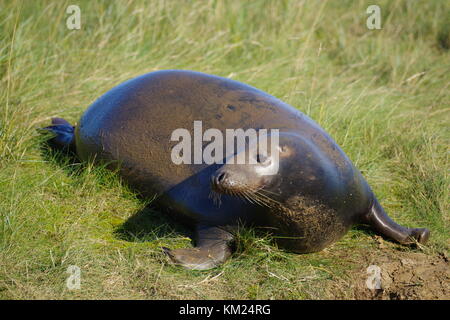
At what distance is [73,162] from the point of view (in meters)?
4.48

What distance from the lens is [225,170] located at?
309 centimetres

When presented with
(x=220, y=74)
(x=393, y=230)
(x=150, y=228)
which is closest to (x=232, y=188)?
(x=150, y=228)

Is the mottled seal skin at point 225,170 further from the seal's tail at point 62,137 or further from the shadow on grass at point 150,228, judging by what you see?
the seal's tail at point 62,137

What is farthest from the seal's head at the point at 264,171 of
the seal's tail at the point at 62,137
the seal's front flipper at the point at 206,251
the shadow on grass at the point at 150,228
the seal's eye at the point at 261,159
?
the seal's tail at the point at 62,137

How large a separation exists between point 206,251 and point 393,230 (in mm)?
1141

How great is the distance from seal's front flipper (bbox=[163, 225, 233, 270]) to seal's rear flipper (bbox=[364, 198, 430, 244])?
874mm

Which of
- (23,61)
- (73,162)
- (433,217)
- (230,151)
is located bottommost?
(433,217)

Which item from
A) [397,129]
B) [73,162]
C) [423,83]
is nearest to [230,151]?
[73,162]

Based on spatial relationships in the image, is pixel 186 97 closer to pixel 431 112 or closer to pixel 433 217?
pixel 433 217

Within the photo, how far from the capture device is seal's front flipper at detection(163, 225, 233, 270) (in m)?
A: 3.37

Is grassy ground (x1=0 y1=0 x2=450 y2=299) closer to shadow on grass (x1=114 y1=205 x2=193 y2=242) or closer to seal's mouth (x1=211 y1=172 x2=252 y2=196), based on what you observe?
shadow on grass (x1=114 y1=205 x2=193 y2=242)

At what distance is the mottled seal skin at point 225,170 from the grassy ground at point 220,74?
0.39ft
